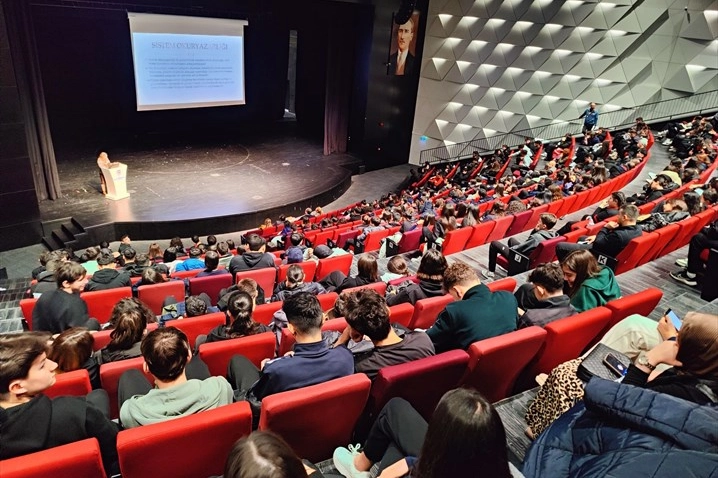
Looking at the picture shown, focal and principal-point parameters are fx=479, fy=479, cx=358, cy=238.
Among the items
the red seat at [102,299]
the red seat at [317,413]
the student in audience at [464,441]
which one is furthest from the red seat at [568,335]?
the red seat at [102,299]

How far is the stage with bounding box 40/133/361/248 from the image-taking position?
33.4 feet

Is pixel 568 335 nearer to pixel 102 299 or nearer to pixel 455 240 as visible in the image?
pixel 455 240

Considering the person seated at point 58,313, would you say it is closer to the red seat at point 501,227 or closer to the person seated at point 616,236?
the person seated at point 616,236

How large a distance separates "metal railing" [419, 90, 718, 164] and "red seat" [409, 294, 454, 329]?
13849mm

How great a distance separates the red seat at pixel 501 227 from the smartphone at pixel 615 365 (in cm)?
457

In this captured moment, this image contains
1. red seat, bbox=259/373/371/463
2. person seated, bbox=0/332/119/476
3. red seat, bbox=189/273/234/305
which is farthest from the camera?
red seat, bbox=189/273/234/305

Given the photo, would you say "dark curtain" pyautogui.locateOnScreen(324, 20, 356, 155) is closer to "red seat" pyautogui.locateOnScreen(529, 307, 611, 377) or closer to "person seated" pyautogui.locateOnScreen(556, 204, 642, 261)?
"person seated" pyautogui.locateOnScreen(556, 204, 642, 261)

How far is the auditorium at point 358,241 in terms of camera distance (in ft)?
7.16

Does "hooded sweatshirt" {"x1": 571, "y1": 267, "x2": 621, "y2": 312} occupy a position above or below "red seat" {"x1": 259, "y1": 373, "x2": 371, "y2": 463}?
above

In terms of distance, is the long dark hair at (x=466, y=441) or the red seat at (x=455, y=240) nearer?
the long dark hair at (x=466, y=441)

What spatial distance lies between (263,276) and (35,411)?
3.68m

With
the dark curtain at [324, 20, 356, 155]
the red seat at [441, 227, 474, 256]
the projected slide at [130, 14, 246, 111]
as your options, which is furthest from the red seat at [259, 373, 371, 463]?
the dark curtain at [324, 20, 356, 155]

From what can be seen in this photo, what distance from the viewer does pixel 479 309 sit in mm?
3205

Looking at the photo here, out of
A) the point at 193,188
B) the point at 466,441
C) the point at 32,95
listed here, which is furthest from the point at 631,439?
the point at 32,95
